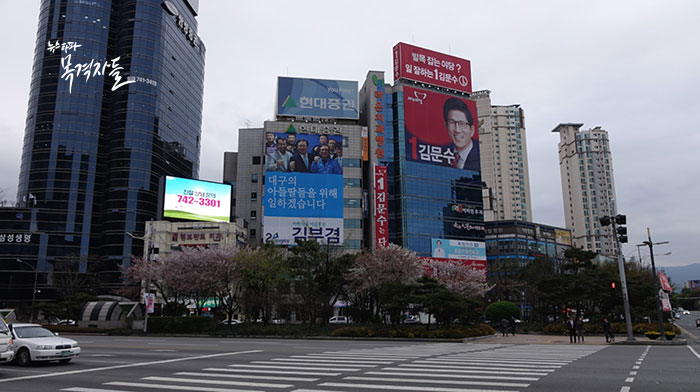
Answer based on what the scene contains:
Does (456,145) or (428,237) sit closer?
(428,237)

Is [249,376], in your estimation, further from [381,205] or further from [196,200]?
[381,205]

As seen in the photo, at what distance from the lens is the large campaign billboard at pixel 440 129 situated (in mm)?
96688

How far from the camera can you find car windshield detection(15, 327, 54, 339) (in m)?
16.4

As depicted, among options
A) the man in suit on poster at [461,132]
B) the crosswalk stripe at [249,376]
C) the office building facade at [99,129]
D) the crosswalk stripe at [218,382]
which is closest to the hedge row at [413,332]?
the crosswalk stripe at [249,376]

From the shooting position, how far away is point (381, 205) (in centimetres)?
8700

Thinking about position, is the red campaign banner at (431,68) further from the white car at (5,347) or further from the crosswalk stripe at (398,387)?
the crosswalk stripe at (398,387)

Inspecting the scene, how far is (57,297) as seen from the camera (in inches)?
3775

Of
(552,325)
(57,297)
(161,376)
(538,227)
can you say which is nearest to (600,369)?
(161,376)

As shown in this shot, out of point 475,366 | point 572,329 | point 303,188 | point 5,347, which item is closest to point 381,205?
point 303,188

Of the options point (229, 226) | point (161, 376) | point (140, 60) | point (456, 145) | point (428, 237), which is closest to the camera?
point (161, 376)

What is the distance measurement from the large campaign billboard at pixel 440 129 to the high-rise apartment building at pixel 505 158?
79.6 m

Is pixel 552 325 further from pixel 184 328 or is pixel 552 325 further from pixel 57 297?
pixel 57 297

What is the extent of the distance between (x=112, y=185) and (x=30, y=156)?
1895 centimetres

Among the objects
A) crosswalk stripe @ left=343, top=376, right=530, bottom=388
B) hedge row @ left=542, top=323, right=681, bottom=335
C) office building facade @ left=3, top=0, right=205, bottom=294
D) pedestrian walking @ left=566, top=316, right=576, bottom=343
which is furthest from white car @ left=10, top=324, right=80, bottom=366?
office building facade @ left=3, top=0, right=205, bottom=294
